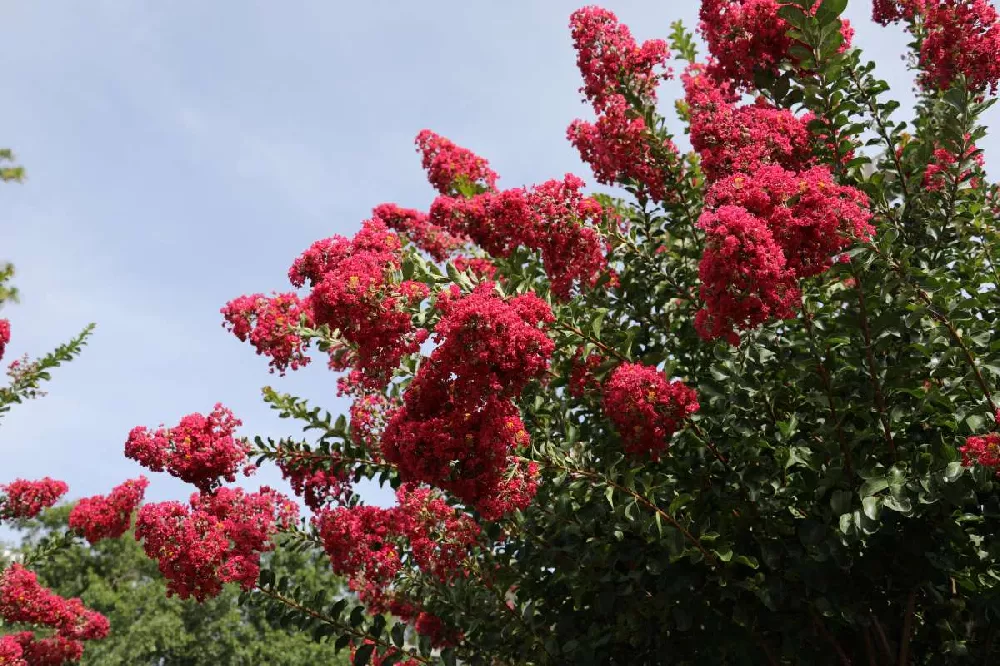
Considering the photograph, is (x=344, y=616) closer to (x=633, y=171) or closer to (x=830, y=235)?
(x=633, y=171)

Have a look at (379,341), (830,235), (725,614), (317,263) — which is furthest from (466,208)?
(725,614)

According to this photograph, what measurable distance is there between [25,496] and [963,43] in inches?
418

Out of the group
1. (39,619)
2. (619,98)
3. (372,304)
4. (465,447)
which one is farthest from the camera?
(39,619)

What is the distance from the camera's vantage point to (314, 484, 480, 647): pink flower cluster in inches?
225

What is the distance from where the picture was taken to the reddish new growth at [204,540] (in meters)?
Answer: 5.38

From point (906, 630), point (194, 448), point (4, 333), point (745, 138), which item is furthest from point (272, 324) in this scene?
point (4, 333)

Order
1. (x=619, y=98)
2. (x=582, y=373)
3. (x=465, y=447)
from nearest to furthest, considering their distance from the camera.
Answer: (x=465, y=447), (x=582, y=373), (x=619, y=98)

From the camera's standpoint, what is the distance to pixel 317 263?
4641 mm

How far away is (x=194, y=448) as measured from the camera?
5.55 metres

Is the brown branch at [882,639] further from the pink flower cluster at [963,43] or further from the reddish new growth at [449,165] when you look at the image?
the reddish new growth at [449,165]

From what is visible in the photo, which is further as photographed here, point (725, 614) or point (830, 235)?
point (725, 614)

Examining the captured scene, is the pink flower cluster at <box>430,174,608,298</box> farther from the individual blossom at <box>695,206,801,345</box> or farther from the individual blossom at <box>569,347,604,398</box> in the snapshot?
the individual blossom at <box>695,206,801,345</box>

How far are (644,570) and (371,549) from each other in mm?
2251

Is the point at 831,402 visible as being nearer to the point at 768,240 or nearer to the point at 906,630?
the point at 768,240
